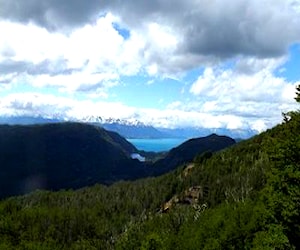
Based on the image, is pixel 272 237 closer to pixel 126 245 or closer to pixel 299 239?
pixel 299 239

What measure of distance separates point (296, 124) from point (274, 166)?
2.73 m

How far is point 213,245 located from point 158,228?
105 meters

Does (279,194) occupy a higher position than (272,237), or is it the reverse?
(279,194)

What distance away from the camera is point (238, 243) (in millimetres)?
87000

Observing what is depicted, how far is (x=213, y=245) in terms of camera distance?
86.6 metres

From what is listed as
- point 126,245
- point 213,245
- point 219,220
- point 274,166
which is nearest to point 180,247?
point 219,220

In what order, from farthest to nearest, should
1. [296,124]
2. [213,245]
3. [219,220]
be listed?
[219,220] < [213,245] < [296,124]

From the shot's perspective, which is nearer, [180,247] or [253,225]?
[253,225]

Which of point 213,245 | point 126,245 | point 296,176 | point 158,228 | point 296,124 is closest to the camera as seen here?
point 296,176

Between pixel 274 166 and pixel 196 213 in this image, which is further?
pixel 196 213

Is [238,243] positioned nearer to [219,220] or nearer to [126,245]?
[219,220]

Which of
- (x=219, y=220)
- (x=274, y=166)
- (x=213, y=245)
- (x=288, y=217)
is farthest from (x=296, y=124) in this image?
(x=219, y=220)

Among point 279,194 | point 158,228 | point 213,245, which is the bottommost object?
point 158,228

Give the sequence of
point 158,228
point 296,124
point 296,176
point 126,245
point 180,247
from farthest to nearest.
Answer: point 158,228 < point 126,245 < point 180,247 < point 296,124 < point 296,176
